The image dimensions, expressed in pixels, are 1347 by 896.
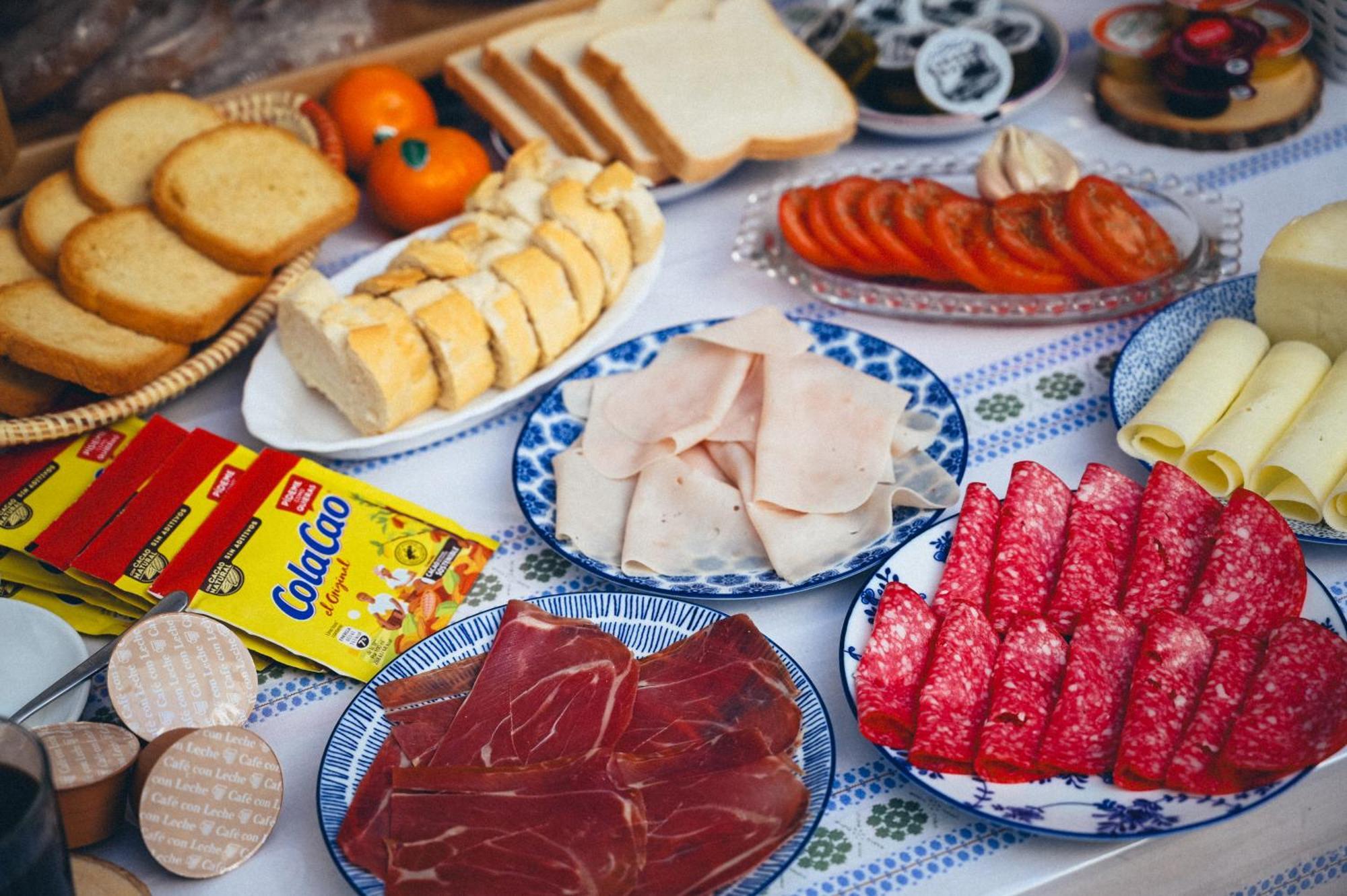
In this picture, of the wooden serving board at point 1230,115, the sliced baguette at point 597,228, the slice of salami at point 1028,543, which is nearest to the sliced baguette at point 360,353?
the sliced baguette at point 597,228

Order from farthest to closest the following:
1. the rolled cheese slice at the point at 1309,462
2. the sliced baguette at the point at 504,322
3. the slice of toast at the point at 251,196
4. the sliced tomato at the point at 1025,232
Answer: the slice of toast at the point at 251,196
the sliced tomato at the point at 1025,232
the sliced baguette at the point at 504,322
the rolled cheese slice at the point at 1309,462

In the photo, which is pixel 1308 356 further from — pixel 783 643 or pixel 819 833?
pixel 819 833

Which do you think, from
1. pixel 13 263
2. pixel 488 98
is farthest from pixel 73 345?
pixel 488 98

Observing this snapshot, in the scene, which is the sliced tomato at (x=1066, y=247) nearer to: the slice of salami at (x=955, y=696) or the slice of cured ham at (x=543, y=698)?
the slice of salami at (x=955, y=696)

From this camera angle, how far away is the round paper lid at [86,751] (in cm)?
125

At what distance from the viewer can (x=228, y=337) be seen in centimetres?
197

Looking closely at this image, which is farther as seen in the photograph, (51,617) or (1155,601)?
(51,617)

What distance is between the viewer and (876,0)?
2609 mm

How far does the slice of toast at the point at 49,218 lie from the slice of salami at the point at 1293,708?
196 cm

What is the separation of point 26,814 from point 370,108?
180 centimetres

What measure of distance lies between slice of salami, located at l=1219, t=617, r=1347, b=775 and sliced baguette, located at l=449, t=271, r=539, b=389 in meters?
1.15

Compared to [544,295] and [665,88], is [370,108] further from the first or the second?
[544,295]

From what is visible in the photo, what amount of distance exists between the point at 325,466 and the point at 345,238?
74 cm

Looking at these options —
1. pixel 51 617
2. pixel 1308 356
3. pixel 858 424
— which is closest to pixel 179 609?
pixel 51 617
